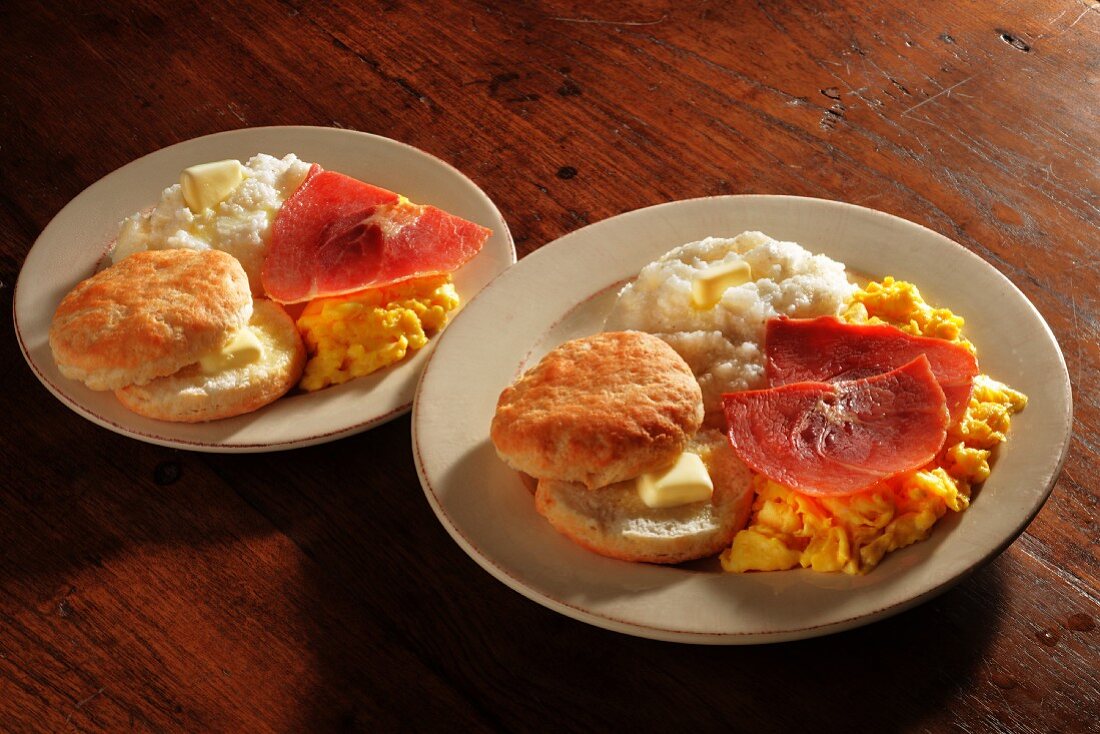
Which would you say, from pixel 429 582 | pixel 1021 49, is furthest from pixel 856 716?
pixel 1021 49

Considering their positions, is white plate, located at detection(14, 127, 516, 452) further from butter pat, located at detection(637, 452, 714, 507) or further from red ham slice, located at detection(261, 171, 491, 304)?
butter pat, located at detection(637, 452, 714, 507)

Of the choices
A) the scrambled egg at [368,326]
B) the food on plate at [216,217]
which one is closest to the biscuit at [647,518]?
the scrambled egg at [368,326]

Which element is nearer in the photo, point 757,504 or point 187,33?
point 757,504

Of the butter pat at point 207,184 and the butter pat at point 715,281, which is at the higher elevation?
the butter pat at point 715,281

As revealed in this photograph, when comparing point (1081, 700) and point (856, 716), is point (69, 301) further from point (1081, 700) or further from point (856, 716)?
point (1081, 700)

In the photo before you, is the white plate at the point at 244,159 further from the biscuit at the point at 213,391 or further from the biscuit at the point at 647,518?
the biscuit at the point at 647,518

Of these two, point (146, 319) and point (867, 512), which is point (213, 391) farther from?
point (867, 512)
